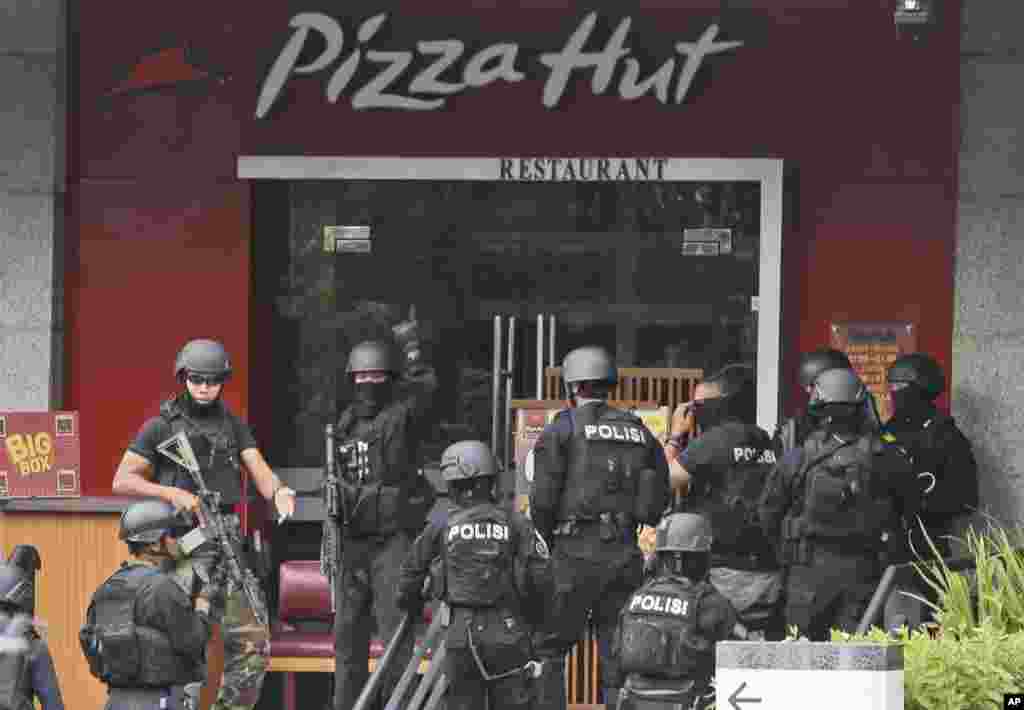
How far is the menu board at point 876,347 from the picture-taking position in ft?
45.7

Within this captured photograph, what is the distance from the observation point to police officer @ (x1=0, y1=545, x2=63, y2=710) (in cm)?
1064

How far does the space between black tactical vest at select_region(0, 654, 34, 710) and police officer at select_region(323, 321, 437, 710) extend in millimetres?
2182

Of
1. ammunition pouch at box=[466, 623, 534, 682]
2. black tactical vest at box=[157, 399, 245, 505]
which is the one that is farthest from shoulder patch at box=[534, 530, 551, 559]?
black tactical vest at box=[157, 399, 245, 505]

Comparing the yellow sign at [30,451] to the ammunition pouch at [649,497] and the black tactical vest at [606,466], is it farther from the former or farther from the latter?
the ammunition pouch at [649,497]

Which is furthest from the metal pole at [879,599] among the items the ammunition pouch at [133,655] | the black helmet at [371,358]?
the ammunition pouch at [133,655]

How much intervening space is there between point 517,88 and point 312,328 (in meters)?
1.93

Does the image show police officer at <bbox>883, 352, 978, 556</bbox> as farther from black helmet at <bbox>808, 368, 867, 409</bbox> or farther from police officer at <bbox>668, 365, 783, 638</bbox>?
black helmet at <bbox>808, 368, 867, 409</bbox>

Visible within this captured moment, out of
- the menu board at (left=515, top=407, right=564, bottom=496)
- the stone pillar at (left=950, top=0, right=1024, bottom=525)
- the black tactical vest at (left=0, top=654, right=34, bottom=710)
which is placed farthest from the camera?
the stone pillar at (left=950, top=0, right=1024, bottom=525)

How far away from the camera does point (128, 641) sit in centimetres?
1077

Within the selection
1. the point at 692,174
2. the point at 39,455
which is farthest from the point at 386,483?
the point at 692,174

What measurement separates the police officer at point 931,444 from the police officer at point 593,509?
A: 182 centimetres

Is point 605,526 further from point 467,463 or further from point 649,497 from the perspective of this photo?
point 467,463

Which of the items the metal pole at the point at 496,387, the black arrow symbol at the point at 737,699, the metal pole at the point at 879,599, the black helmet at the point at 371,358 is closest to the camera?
the black arrow symbol at the point at 737,699

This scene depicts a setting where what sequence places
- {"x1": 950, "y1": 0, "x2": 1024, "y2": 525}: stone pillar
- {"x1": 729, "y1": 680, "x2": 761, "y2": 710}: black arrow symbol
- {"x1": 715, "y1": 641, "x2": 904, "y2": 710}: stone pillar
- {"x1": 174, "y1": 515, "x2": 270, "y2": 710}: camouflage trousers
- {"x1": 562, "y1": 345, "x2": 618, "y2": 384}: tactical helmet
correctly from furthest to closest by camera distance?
{"x1": 950, "y1": 0, "x2": 1024, "y2": 525}: stone pillar, {"x1": 174, "y1": 515, "x2": 270, "y2": 710}: camouflage trousers, {"x1": 562, "y1": 345, "x2": 618, "y2": 384}: tactical helmet, {"x1": 729, "y1": 680, "x2": 761, "y2": 710}: black arrow symbol, {"x1": 715, "y1": 641, "x2": 904, "y2": 710}: stone pillar
